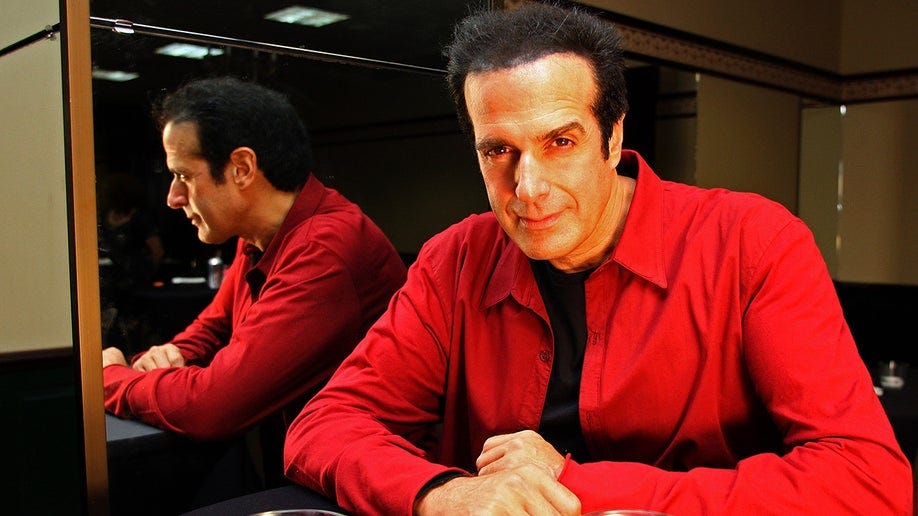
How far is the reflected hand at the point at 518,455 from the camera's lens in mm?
1154

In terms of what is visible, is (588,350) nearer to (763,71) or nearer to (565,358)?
(565,358)

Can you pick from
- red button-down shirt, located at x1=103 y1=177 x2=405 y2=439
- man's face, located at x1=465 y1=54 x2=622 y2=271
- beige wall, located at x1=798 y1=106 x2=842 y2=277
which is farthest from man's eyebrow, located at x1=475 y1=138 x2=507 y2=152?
beige wall, located at x1=798 y1=106 x2=842 y2=277

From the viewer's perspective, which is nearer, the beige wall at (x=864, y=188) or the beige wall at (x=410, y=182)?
the beige wall at (x=410, y=182)

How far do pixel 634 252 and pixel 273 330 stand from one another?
2.69 ft

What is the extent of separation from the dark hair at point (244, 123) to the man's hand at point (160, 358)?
37cm

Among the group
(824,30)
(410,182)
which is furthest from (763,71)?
(410,182)

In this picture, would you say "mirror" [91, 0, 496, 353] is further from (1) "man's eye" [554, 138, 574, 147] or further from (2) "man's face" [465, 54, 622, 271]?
(1) "man's eye" [554, 138, 574, 147]

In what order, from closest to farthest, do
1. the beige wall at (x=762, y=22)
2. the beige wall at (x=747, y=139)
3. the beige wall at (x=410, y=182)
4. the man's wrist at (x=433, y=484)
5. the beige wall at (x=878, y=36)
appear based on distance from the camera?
the man's wrist at (x=433, y=484), the beige wall at (x=410, y=182), the beige wall at (x=762, y=22), the beige wall at (x=747, y=139), the beige wall at (x=878, y=36)

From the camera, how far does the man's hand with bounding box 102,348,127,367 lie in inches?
59.8

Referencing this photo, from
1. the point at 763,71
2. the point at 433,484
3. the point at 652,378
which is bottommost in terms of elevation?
the point at 433,484

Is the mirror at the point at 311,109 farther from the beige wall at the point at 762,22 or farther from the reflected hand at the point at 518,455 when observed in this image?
the beige wall at the point at 762,22

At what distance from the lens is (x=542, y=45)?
1379mm

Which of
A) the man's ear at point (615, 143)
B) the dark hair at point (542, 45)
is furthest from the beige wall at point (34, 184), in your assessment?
the man's ear at point (615, 143)

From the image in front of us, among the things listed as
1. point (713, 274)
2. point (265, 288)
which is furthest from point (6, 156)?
point (713, 274)
